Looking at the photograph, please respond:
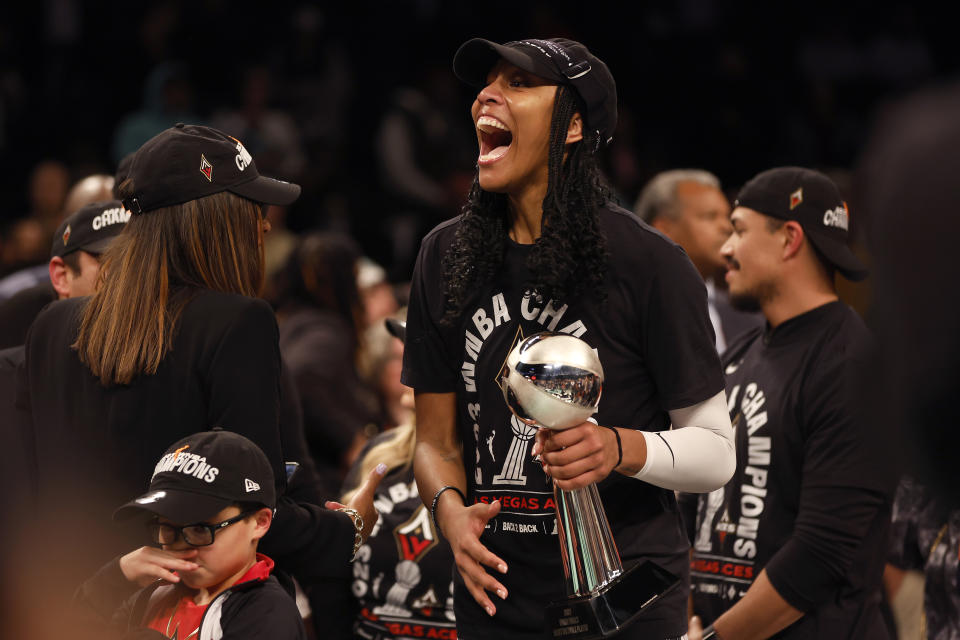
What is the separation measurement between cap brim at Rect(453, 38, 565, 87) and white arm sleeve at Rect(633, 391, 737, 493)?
76 centimetres

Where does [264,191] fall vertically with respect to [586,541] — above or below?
above

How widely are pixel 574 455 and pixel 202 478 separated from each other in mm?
796

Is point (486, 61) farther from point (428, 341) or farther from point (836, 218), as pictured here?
point (836, 218)

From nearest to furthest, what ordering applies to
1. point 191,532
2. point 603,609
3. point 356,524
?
point 603,609 < point 191,532 < point 356,524

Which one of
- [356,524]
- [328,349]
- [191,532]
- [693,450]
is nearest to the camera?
[693,450]

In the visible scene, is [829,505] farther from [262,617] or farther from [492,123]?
[262,617]

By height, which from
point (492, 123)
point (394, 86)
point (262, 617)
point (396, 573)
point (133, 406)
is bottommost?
point (396, 573)

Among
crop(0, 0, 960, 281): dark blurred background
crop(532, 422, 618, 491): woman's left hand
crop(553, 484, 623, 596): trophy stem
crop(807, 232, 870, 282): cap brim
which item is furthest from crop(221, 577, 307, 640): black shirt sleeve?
crop(0, 0, 960, 281): dark blurred background

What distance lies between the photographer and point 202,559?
2.46 meters

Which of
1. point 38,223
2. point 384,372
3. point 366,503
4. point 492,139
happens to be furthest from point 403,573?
point 38,223

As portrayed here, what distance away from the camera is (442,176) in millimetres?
9336

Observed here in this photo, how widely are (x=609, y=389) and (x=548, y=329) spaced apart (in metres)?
0.18

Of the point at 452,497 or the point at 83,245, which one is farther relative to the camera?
the point at 83,245

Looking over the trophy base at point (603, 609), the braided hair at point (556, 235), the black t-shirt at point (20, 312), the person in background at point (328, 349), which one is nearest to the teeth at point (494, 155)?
the braided hair at point (556, 235)
